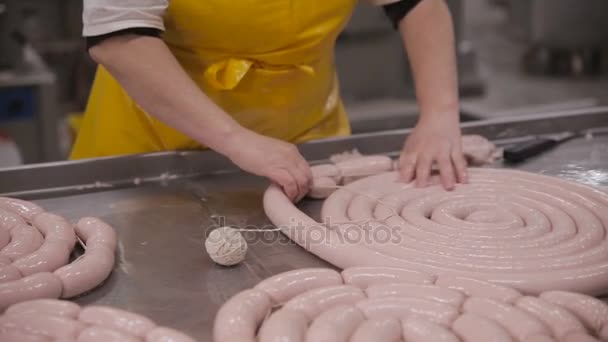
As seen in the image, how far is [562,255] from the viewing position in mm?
1002

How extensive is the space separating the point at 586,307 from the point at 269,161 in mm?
560

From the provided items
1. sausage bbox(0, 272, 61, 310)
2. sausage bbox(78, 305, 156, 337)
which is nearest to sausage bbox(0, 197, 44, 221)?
sausage bbox(0, 272, 61, 310)

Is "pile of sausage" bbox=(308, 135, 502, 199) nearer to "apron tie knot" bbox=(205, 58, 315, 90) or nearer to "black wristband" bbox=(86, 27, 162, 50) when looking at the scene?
"apron tie knot" bbox=(205, 58, 315, 90)

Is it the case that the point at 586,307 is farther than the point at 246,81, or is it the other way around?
the point at 246,81

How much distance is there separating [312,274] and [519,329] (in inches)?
10.3

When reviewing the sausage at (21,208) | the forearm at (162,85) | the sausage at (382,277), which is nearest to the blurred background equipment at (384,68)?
the forearm at (162,85)

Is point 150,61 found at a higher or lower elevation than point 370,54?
higher

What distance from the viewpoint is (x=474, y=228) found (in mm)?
1103

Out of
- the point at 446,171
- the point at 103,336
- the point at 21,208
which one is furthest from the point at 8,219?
the point at 446,171

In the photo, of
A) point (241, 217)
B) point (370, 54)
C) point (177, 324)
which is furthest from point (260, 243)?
point (370, 54)

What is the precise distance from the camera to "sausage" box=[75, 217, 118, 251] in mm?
1062

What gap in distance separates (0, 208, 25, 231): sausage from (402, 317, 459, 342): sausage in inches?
24.1

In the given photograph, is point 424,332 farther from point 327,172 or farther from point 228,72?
point 228,72

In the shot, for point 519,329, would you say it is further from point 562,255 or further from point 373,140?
point 373,140
